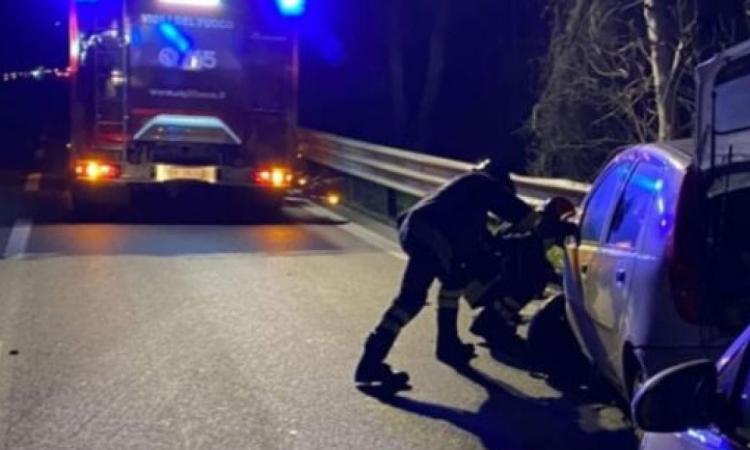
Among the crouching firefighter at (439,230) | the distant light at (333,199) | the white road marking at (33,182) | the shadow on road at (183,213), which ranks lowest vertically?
the white road marking at (33,182)

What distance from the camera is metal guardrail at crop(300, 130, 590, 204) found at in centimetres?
1297

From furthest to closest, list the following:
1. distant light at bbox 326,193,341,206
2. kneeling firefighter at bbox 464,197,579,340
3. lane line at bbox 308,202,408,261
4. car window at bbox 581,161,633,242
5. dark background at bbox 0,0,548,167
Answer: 1. dark background at bbox 0,0,548,167
2. distant light at bbox 326,193,341,206
3. lane line at bbox 308,202,408,261
4. kneeling firefighter at bbox 464,197,579,340
5. car window at bbox 581,161,633,242

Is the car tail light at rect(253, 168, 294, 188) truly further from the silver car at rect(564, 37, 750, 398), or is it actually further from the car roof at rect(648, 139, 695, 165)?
the silver car at rect(564, 37, 750, 398)

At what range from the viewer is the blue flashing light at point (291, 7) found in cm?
1714

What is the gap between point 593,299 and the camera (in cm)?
730

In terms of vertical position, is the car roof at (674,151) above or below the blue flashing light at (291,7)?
below

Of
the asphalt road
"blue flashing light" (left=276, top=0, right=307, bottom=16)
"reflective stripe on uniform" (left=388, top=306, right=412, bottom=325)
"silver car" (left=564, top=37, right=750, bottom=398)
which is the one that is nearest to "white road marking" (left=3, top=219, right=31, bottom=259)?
the asphalt road

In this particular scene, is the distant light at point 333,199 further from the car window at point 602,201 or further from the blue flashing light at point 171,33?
the car window at point 602,201

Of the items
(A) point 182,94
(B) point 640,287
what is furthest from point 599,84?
(B) point 640,287

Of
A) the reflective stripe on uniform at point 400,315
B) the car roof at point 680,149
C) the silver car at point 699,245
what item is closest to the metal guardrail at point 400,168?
the reflective stripe on uniform at point 400,315

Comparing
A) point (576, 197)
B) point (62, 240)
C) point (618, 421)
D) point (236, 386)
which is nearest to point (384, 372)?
point (236, 386)

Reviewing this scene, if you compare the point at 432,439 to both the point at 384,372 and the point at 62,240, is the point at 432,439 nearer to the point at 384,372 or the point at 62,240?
the point at 384,372

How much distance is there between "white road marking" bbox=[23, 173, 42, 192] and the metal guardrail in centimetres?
414

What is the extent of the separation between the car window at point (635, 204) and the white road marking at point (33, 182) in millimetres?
15167
